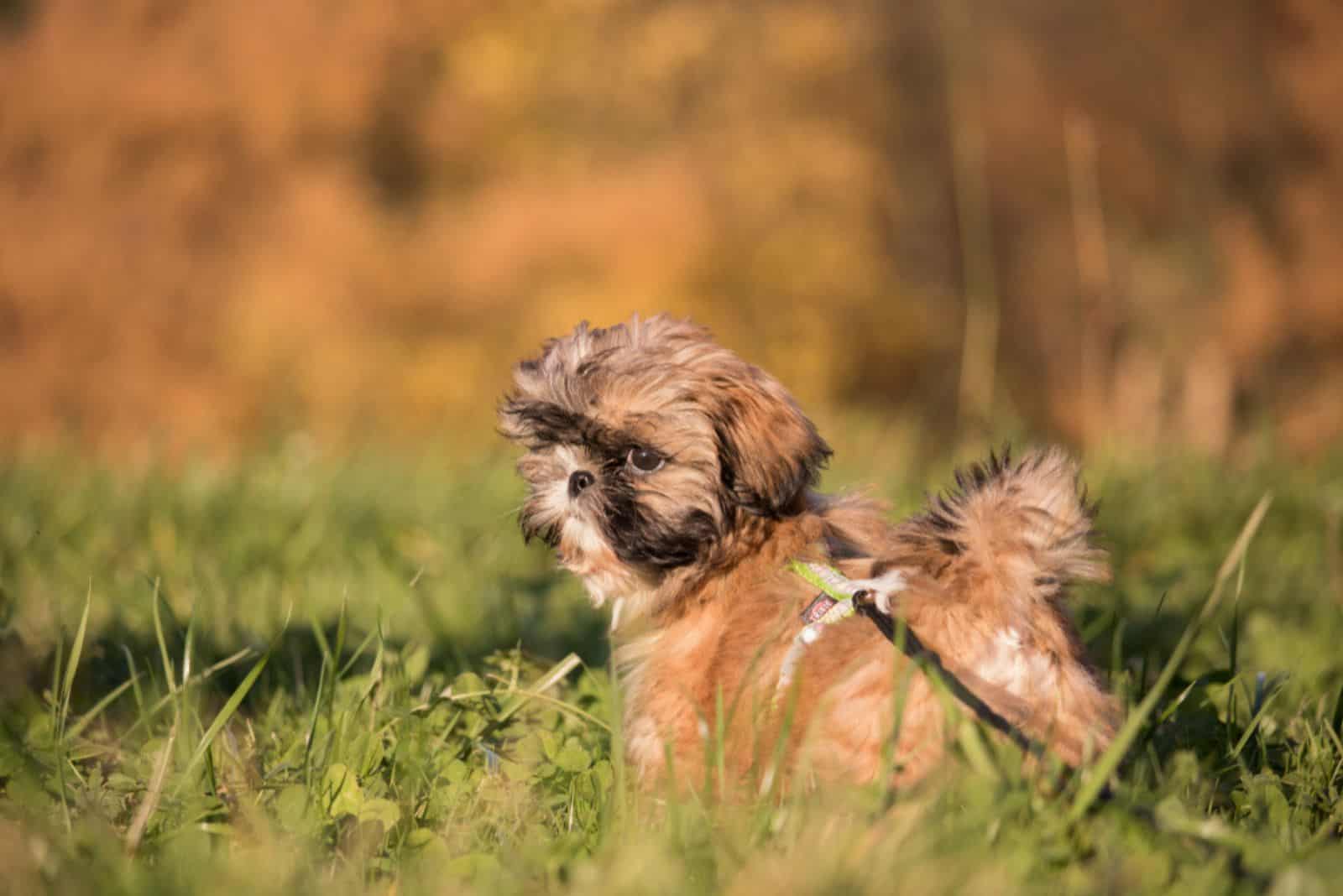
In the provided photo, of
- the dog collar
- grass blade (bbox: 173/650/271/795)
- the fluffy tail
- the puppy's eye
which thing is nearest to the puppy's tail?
the fluffy tail

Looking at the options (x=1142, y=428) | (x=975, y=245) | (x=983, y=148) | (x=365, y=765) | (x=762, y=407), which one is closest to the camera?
(x=365, y=765)

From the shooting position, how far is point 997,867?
74.9 inches

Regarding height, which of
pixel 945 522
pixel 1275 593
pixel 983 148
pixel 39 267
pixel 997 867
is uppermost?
pixel 983 148

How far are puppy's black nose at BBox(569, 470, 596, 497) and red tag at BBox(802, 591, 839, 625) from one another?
1.95 ft

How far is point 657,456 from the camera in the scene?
9.08 ft

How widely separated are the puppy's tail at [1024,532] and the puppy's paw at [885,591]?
0.24 ft

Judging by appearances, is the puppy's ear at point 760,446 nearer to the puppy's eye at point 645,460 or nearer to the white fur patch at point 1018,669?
the puppy's eye at point 645,460

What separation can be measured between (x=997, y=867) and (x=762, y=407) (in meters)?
1.20

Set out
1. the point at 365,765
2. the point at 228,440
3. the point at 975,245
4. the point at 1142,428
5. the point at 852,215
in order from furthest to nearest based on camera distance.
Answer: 1. the point at 852,215
2. the point at 228,440
3. the point at 1142,428
4. the point at 975,245
5. the point at 365,765

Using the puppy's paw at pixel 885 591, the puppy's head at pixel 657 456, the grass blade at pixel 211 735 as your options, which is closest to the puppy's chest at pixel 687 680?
the puppy's head at pixel 657 456

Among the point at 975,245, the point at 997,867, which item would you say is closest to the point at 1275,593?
→ the point at 975,245

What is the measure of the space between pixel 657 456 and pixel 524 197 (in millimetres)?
10299

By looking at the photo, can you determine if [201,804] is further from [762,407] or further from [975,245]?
[975,245]

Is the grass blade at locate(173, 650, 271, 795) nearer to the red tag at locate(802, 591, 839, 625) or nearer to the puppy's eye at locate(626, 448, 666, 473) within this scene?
the puppy's eye at locate(626, 448, 666, 473)
